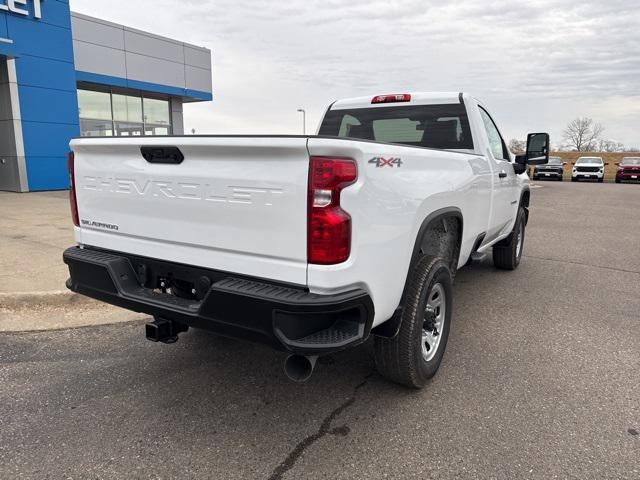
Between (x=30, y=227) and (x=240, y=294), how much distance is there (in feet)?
24.5

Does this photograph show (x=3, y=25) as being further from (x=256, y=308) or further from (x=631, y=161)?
(x=631, y=161)

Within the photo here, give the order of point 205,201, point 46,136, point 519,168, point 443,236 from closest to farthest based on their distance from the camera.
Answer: point 205,201 → point 443,236 → point 519,168 → point 46,136

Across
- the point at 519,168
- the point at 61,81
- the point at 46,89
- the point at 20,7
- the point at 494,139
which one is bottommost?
the point at 519,168

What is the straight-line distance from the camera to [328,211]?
2221 millimetres

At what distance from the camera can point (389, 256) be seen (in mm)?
2557

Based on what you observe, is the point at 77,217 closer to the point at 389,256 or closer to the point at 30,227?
the point at 389,256

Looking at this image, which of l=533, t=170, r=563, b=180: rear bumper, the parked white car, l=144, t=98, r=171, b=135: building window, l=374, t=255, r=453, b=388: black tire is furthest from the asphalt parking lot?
the parked white car

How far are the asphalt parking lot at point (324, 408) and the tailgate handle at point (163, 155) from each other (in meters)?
1.49

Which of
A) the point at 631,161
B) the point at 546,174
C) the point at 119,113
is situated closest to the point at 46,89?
the point at 119,113

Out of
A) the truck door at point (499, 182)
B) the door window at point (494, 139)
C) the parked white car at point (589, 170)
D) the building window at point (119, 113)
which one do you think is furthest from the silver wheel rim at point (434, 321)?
the parked white car at point (589, 170)

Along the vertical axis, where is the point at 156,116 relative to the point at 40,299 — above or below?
above

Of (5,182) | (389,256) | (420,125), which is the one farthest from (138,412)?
(5,182)

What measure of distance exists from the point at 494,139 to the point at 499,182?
62 centimetres

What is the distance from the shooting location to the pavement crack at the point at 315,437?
7.98 ft
